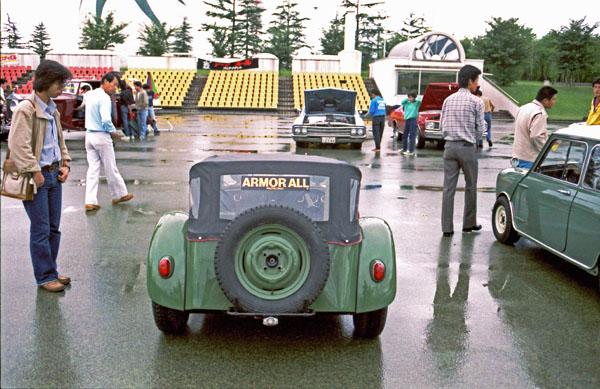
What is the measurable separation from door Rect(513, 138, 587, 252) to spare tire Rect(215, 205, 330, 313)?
9.88ft

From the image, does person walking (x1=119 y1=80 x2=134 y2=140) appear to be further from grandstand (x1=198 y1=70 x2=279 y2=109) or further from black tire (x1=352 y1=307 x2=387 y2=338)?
grandstand (x1=198 y1=70 x2=279 y2=109)

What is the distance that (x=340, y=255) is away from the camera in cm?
391

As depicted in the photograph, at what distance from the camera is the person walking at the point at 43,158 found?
456cm

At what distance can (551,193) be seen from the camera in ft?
18.7

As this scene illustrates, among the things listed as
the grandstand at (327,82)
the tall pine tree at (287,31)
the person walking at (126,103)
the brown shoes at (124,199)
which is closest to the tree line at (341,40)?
the tall pine tree at (287,31)

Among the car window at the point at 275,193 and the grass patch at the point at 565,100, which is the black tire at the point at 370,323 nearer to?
the car window at the point at 275,193

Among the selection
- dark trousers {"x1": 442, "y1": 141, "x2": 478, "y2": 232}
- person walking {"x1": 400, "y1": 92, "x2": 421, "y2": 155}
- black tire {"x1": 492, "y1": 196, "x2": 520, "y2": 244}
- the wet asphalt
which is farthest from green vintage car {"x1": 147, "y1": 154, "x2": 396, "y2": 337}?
person walking {"x1": 400, "y1": 92, "x2": 421, "y2": 155}

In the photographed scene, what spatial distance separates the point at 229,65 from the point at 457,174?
143 ft

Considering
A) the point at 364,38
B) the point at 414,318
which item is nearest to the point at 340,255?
the point at 414,318

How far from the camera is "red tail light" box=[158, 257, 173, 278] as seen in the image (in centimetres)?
388

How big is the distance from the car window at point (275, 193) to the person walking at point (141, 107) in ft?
50.1

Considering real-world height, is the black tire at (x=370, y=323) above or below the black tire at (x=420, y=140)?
below

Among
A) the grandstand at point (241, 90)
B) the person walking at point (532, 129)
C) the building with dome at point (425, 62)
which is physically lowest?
the person walking at point (532, 129)

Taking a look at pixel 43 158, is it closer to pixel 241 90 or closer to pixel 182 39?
pixel 241 90
